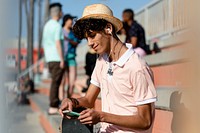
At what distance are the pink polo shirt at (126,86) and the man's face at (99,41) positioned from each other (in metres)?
0.10

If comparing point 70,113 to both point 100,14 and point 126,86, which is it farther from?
point 100,14

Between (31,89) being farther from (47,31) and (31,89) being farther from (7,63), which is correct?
(7,63)

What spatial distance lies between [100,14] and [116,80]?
0.35 metres

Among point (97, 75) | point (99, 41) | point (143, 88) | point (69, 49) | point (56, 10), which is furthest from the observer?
point (69, 49)

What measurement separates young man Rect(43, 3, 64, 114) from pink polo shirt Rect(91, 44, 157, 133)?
11.7ft

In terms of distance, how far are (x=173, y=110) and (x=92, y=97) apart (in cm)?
53

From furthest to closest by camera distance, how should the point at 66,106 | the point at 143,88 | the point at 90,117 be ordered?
the point at 66,106 → the point at 143,88 → the point at 90,117

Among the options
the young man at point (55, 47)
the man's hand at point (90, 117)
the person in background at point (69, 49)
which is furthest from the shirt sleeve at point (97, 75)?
→ the person in background at point (69, 49)

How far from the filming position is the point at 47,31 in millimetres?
5973

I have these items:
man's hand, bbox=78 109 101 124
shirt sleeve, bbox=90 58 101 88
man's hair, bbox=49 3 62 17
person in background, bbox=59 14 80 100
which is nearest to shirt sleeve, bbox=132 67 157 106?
man's hand, bbox=78 109 101 124

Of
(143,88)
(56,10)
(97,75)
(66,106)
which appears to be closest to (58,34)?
(56,10)

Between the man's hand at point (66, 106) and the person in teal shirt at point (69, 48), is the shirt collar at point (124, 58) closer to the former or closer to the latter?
the man's hand at point (66, 106)

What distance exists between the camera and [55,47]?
19.4 ft

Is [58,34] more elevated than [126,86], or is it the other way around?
[58,34]
